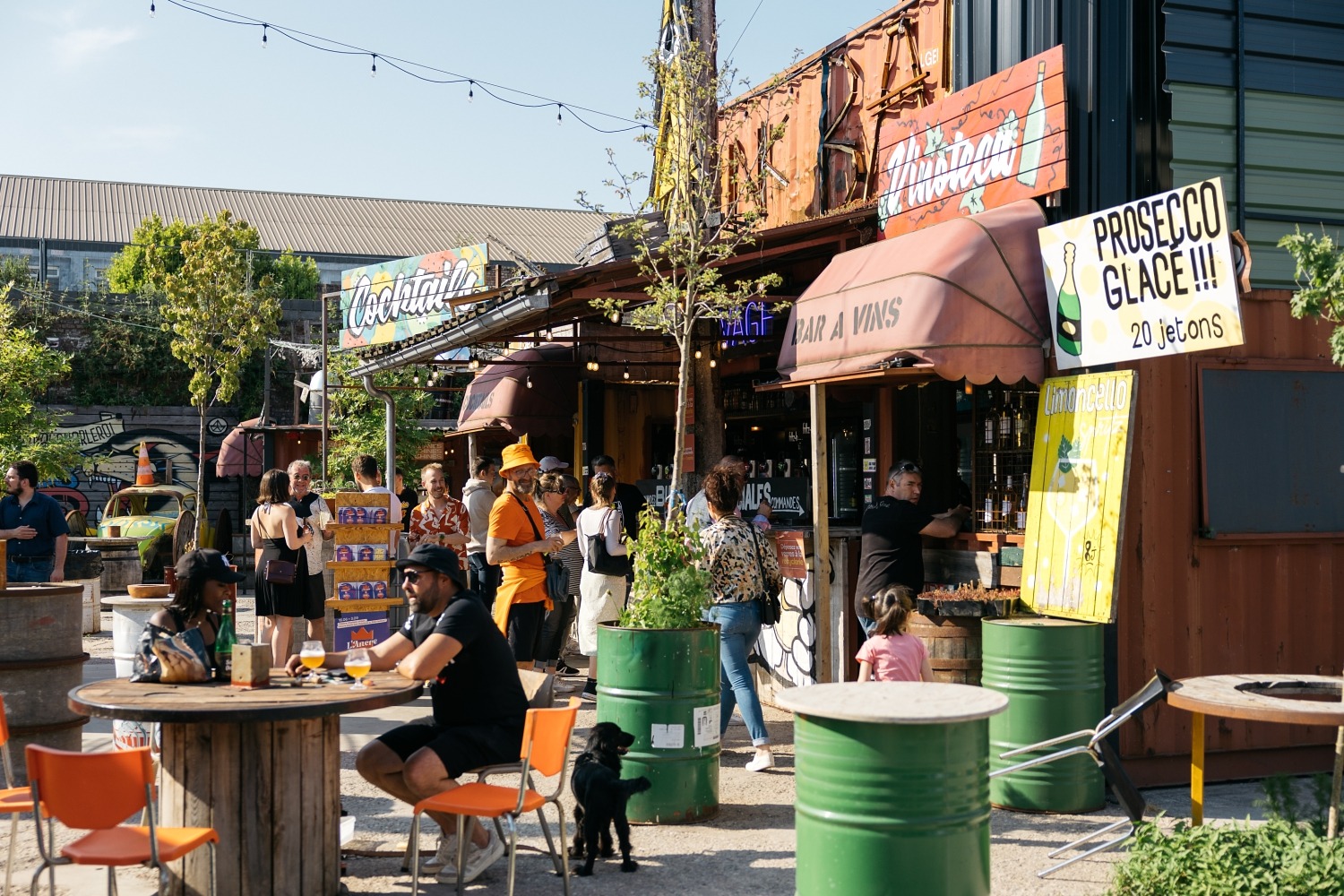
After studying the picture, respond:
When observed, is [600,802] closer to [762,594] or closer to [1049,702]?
[762,594]

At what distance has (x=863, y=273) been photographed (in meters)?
8.77

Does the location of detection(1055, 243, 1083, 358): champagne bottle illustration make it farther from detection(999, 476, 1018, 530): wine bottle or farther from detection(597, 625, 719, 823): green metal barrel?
detection(597, 625, 719, 823): green metal barrel

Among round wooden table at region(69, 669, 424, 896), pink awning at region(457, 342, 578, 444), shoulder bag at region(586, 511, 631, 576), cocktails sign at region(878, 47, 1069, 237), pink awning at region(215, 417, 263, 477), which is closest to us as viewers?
round wooden table at region(69, 669, 424, 896)

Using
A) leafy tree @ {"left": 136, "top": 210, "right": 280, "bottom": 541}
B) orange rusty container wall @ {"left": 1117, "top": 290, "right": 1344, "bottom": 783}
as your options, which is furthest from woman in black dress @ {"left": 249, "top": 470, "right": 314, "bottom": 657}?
leafy tree @ {"left": 136, "top": 210, "right": 280, "bottom": 541}

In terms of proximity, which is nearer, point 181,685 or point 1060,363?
point 181,685

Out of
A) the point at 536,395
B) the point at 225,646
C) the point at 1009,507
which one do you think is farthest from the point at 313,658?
the point at 536,395

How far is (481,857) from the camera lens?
566 cm

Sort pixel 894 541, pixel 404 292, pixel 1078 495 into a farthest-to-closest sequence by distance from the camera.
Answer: pixel 404 292
pixel 894 541
pixel 1078 495

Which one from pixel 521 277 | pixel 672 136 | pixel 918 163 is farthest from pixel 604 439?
pixel 918 163

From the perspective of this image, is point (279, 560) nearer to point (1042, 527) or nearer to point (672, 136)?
point (672, 136)

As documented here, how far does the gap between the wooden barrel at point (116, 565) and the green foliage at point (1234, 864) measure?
17712 millimetres

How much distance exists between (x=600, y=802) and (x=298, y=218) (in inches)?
2375

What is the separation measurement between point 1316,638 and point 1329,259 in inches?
155

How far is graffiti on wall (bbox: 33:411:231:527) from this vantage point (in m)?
31.9
